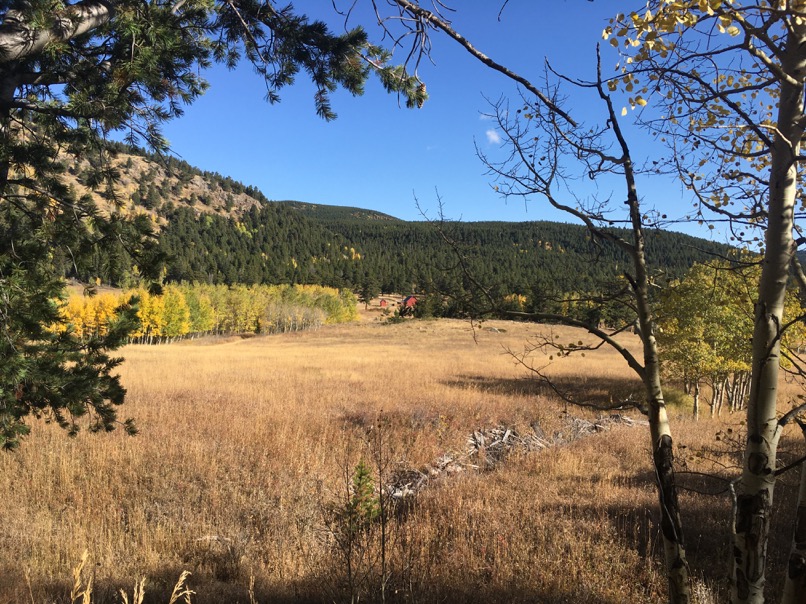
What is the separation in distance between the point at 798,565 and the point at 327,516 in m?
4.73

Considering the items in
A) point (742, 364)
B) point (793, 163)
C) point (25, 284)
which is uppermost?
point (793, 163)

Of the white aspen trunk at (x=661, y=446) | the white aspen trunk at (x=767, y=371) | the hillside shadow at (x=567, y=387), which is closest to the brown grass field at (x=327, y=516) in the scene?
the white aspen trunk at (x=661, y=446)

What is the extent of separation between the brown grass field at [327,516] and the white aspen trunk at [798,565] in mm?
1573

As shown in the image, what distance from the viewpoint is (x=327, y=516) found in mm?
5395

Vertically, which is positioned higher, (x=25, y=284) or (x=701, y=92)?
(x=701, y=92)

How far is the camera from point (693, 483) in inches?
284

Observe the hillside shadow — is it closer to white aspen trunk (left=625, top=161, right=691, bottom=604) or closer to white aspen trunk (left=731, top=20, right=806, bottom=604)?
white aspen trunk (left=625, top=161, right=691, bottom=604)

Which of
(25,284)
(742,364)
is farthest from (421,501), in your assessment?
(742,364)

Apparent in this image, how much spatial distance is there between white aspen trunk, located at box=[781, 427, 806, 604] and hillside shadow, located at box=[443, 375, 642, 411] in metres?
13.8

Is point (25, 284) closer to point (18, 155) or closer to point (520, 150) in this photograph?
point (18, 155)

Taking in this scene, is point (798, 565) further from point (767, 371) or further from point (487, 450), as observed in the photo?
point (487, 450)

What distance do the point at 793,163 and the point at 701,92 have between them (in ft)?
2.87

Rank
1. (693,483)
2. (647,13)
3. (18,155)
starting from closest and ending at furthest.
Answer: (647,13), (18,155), (693,483)

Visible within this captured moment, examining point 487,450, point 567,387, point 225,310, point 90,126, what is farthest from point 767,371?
point 225,310
